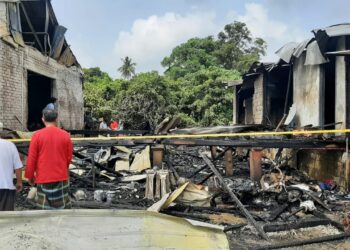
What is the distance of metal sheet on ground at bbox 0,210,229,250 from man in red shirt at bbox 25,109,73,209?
1.93 meters

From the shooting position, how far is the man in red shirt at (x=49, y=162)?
4715mm

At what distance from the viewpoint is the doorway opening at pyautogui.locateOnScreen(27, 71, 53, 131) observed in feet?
50.2

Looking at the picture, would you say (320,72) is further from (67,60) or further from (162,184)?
(67,60)

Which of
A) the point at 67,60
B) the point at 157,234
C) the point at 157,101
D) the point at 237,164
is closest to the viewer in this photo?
the point at 157,234

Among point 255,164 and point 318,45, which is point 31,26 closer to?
point 255,164

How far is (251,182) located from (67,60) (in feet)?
33.2

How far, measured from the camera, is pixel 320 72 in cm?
1064

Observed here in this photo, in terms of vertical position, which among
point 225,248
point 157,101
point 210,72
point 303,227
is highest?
point 210,72

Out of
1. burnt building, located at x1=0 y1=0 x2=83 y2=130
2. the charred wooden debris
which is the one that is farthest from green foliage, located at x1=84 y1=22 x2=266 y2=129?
the charred wooden debris

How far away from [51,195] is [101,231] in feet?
7.80

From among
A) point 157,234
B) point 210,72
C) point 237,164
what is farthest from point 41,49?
point 210,72

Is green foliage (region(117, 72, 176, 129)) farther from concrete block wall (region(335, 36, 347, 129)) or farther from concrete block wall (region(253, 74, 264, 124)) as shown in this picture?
concrete block wall (region(335, 36, 347, 129))

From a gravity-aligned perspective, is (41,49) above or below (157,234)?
above

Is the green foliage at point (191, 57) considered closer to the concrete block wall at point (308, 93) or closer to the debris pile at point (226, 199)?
the concrete block wall at point (308, 93)
